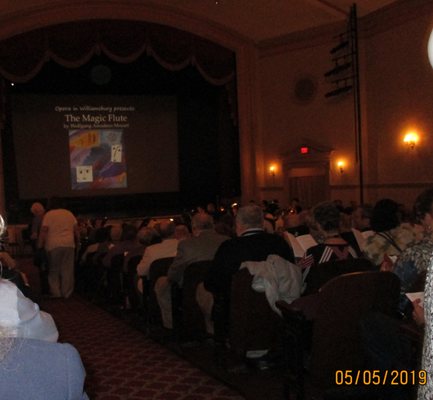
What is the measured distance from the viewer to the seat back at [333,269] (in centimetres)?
371

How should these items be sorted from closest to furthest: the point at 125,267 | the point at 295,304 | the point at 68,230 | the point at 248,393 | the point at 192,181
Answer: the point at 295,304, the point at 248,393, the point at 125,267, the point at 68,230, the point at 192,181

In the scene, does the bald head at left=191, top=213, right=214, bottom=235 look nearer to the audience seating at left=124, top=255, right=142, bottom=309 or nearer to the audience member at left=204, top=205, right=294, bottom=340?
the audience member at left=204, top=205, right=294, bottom=340

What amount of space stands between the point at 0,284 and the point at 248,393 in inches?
117

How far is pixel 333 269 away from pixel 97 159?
13.8 meters

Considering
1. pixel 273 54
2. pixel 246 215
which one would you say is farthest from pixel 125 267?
pixel 273 54

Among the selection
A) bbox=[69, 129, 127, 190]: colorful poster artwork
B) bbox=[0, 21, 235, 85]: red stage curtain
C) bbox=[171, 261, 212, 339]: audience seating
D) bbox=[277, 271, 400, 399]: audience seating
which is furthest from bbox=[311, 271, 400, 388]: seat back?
bbox=[69, 129, 127, 190]: colorful poster artwork

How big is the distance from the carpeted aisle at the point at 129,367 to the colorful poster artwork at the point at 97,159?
10.1 metres

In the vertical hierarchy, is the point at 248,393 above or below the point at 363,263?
below

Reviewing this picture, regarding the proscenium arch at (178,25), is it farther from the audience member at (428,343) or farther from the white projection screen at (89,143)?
the audience member at (428,343)

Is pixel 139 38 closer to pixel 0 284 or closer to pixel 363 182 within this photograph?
pixel 363 182

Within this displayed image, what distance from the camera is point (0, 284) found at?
1483mm

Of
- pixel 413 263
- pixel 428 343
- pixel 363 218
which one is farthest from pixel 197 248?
pixel 428 343

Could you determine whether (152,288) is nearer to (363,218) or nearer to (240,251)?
(240,251)

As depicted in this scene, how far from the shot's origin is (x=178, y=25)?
50.5ft
